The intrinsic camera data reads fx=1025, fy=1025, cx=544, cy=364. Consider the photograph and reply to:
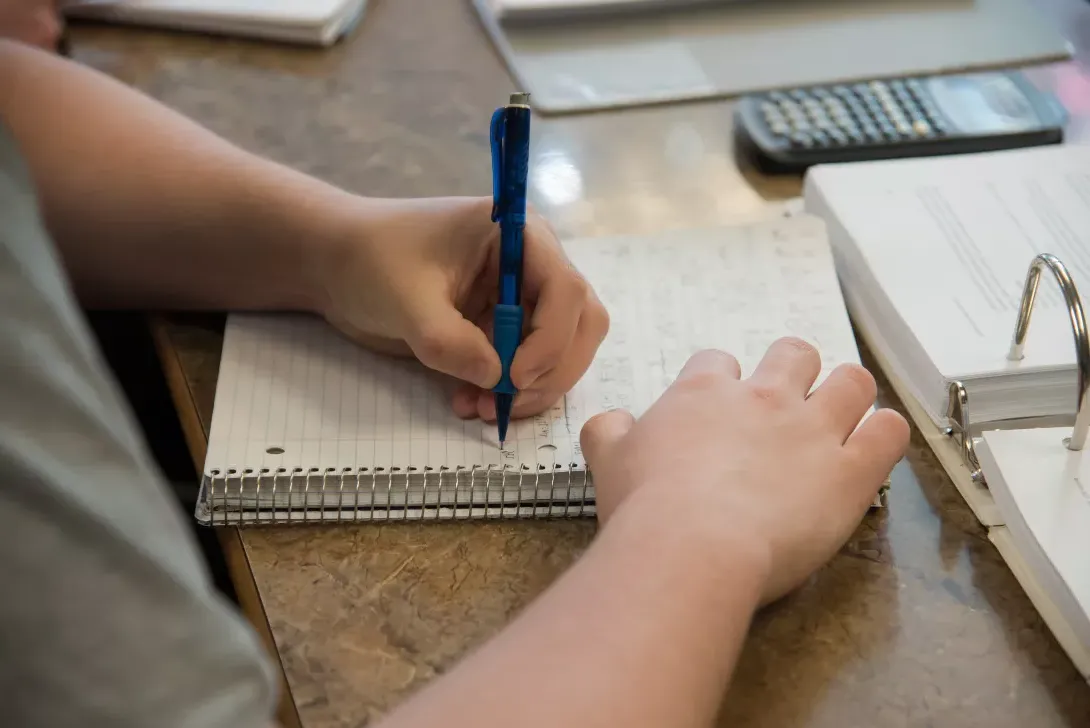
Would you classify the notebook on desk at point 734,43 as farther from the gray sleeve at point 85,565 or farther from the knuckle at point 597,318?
the gray sleeve at point 85,565

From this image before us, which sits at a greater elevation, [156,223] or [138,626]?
[138,626]

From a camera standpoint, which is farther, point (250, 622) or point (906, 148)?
point (906, 148)

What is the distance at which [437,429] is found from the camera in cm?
56

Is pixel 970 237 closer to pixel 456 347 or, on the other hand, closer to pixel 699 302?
pixel 699 302

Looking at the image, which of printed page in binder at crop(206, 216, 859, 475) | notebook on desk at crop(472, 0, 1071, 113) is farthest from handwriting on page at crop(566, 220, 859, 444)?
notebook on desk at crop(472, 0, 1071, 113)

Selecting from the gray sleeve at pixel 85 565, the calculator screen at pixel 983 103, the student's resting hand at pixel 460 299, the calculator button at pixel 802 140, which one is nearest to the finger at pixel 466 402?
the student's resting hand at pixel 460 299

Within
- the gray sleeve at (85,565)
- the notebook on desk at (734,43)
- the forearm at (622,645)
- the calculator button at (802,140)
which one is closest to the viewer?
the gray sleeve at (85,565)

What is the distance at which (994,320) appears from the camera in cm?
60

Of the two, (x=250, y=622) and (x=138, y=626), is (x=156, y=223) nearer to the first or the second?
(x=250, y=622)

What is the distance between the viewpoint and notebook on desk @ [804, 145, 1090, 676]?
501 mm

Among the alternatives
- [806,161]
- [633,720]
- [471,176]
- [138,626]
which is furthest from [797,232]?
[138,626]

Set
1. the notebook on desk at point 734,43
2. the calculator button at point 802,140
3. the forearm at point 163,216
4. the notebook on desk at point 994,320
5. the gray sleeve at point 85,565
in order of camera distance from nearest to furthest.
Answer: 1. the gray sleeve at point 85,565
2. the notebook on desk at point 994,320
3. the forearm at point 163,216
4. the calculator button at point 802,140
5. the notebook on desk at point 734,43

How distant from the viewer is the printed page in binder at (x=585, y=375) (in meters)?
0.55

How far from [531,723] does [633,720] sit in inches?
1.6
